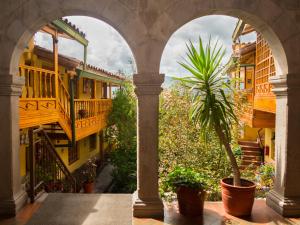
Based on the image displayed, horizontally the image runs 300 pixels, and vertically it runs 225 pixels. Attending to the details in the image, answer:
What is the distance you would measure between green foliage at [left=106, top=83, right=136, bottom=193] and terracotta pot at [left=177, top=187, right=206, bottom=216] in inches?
229

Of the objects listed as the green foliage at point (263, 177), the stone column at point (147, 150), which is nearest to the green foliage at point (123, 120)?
the green foliage at point (263, 177)

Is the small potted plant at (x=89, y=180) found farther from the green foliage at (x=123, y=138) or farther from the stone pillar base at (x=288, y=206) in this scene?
the stone pillar base at (x=288, y=206)

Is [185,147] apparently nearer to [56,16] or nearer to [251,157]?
[56,16]

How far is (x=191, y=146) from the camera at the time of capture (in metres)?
7.82

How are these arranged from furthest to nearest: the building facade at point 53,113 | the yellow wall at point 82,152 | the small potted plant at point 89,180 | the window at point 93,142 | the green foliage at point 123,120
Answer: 1. the window at point 93,142
2. the yellow wall at point 82,152
3. the green foliage at point 123,120
4. the small potted plant at point 89,180
5. the building facade at point 53,113

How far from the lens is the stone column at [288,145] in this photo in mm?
A: 4477

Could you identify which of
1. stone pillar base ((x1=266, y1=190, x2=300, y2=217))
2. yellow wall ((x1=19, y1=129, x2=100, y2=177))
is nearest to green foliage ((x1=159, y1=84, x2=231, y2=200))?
stone pillar base ((x1=266, y1=190, x2=300, y2=217))

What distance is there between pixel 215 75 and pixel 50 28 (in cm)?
590

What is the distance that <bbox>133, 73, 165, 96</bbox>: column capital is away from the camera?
439 centimetres

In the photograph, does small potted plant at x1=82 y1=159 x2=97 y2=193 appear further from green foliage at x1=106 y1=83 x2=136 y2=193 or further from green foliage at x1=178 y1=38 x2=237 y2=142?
green foliage at x1=178 y1=38 x2=237 y2=142

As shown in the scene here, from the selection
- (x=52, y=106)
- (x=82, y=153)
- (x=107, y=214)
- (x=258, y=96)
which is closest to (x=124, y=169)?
(x=52, y=106)

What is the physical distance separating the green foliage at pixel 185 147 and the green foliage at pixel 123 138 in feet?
9.37

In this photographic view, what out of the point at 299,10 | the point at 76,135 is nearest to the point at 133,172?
the point at 76,135

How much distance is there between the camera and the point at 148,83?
441cm
